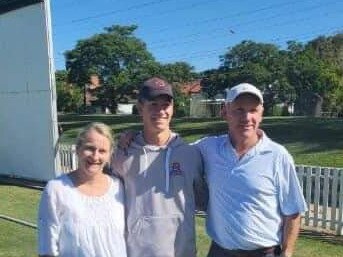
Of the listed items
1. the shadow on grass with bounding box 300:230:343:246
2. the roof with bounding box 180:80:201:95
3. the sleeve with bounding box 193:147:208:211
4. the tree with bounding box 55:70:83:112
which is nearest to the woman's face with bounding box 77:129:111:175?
the sleeve with bounding box 193:147:208:211

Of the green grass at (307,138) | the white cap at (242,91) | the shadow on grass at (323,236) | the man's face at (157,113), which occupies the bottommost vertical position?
the shadow on grass at (323,236)

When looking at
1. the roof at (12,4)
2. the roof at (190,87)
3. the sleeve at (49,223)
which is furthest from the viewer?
the roof at (190,87)

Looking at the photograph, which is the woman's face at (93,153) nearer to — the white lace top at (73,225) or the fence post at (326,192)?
the white lace top at (73,225)

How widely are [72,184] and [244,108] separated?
96 cm

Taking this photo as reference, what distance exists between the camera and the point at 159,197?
3.23 meters

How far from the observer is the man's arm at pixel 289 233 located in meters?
3.24

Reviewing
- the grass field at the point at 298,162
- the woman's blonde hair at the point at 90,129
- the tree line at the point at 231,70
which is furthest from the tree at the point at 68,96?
the woman's blonde hair at the point at 90,129

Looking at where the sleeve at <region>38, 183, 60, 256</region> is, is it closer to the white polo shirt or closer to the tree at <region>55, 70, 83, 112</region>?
the white polo shirt

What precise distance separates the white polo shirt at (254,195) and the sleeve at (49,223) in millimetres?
829

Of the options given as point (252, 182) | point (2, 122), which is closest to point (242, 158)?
point (252, 182)

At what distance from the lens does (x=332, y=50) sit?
68.2m

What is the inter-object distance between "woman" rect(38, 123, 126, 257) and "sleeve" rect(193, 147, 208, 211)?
43cm

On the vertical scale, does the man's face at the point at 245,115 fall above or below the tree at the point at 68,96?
above

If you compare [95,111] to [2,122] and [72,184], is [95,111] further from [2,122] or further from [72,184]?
A: [72,184]
